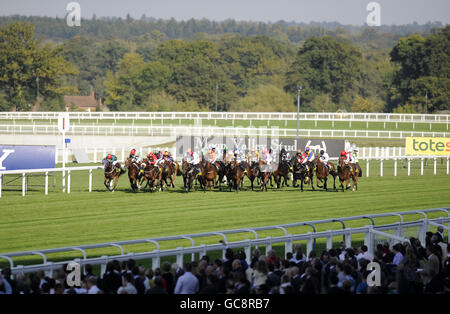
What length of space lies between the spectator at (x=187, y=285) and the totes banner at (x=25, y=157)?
553 inches

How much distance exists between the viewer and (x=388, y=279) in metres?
7.73

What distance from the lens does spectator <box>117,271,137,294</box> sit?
7.05 meters

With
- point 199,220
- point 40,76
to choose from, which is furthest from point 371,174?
point 40,76

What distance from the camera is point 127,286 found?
23.5 feet

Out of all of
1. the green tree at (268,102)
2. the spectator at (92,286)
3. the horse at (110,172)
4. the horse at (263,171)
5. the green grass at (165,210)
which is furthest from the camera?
the green tree at (268,102)

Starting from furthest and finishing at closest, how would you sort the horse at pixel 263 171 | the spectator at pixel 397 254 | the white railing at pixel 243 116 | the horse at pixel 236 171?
the white railing at pixel 243 116, the horse at pixel 263 171, the horse at pixel 236 171, the spectator at pixel 397 254

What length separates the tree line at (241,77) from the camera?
66.8 m

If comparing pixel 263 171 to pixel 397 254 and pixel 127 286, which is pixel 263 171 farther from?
pixel 127 286

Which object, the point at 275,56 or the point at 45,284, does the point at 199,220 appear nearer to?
the point at 45,284

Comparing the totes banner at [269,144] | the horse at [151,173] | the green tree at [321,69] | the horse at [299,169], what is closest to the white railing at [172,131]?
the totes banner at [269,144]

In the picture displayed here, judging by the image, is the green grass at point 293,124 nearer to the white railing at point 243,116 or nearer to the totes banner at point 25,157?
the white railing at point 243,116

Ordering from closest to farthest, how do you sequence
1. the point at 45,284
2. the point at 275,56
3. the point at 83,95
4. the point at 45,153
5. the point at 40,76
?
1. the point at 45,284
2. the point at 45,153
3. the point at 40,76
4. the point at 275,56
5. the point at 83,95

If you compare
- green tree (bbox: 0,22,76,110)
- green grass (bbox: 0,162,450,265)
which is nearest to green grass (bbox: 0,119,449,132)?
green tree (bbox: 0,22,76,110)
